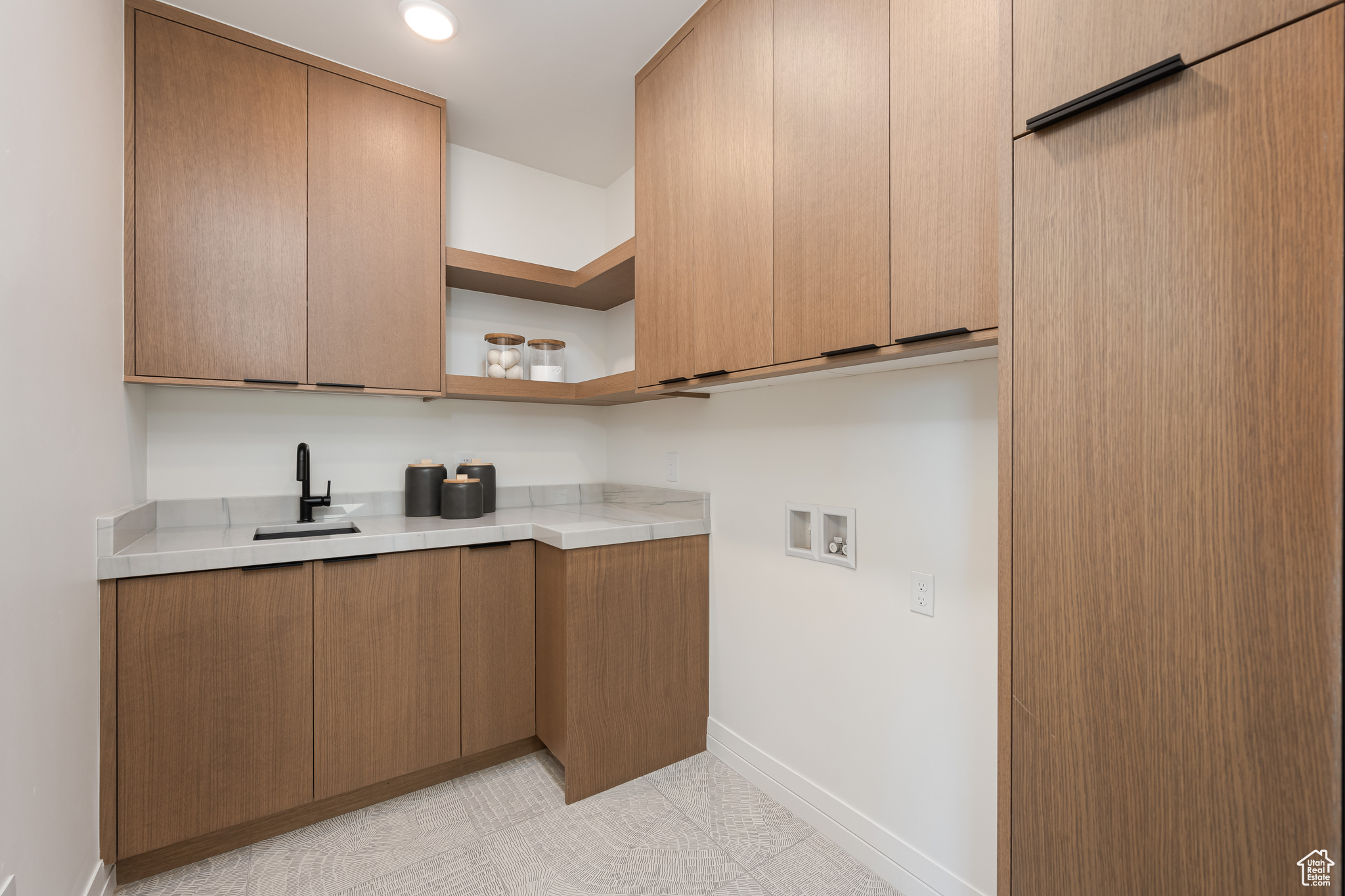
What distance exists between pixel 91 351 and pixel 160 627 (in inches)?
29.7

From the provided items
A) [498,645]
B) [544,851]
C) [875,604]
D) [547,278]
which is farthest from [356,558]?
[875,604]

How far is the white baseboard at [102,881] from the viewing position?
4.62 ft

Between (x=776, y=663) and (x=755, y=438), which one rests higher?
(x=755, y=438)

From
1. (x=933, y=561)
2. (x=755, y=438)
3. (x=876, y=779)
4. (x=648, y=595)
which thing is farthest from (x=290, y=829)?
(x=933, y=561)

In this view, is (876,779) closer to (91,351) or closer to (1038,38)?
(1038,38)

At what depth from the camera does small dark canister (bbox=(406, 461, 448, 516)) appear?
2.34 metres

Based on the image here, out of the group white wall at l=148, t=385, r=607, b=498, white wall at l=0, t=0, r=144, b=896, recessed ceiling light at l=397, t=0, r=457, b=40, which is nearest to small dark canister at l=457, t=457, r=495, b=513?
white wall at l=148, t=385, r=607, b=498

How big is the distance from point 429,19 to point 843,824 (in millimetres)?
2752

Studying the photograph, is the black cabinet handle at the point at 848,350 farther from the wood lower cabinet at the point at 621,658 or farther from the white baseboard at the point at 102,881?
the white baseboard at the point at 102,881

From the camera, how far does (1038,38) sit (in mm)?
861

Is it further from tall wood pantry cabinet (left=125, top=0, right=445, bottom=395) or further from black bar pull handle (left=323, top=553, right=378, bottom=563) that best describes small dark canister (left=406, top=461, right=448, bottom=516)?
black bar pull handle (left=323, top=553, right=378, bottom=563)

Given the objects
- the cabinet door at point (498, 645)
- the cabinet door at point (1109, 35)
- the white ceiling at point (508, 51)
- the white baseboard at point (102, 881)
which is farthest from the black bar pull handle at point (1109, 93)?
the white baseboard at point (102, 881)

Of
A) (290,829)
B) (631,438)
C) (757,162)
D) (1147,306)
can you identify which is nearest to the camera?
(1147,306)

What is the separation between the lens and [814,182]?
1395 mm
